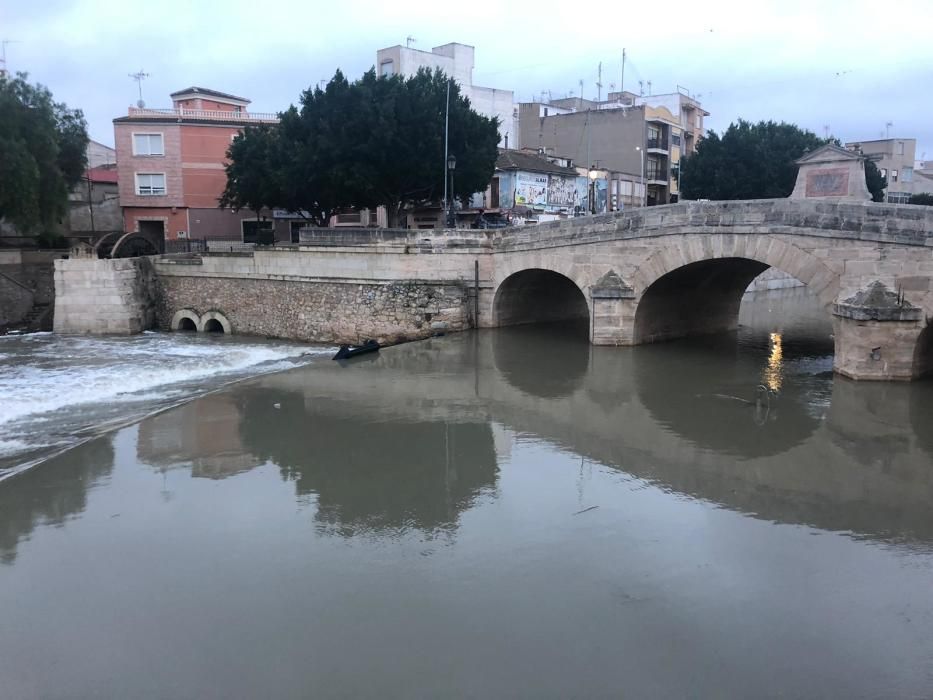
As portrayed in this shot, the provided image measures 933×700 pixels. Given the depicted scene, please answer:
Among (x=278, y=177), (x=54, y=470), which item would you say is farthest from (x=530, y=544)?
(x=278, y=177)

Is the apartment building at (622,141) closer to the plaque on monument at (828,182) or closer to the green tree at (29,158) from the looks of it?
the plaque on monument at (828,182)

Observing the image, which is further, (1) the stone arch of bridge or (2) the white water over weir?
(1) the stone arch of bridge

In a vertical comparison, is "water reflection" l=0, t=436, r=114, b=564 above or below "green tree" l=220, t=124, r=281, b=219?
below

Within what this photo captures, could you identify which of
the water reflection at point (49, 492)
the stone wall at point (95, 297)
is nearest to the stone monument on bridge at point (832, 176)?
the water reflection at point (49, 492)

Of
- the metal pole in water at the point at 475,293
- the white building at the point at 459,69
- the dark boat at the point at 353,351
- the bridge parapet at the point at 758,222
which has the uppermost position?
the white building at the point at 459,69

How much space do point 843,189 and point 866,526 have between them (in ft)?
48.7

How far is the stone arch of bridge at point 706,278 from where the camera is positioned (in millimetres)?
14047

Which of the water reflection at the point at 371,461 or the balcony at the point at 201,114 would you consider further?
the balcony at the point at 201,114

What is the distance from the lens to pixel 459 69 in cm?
3972

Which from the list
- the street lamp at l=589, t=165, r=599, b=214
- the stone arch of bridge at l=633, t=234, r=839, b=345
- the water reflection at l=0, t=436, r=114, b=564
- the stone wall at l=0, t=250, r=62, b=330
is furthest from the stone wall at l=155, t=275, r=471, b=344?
the street lamp at l=589, t=165, r=599, b=214

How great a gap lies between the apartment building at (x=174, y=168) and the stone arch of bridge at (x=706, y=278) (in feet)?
79.0

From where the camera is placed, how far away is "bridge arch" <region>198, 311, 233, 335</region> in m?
24.9

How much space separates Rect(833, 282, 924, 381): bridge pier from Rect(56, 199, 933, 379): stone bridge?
0.02 metres

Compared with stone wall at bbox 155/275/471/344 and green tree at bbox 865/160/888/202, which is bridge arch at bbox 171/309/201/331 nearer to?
stone wall at bbox 155/275/471/344
